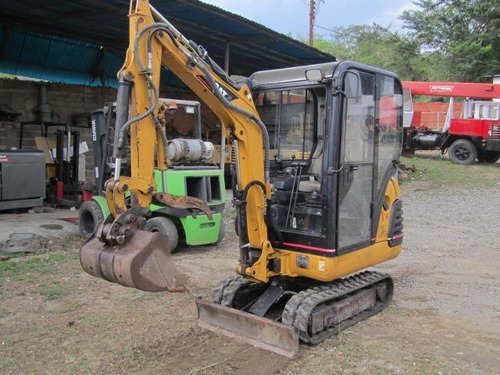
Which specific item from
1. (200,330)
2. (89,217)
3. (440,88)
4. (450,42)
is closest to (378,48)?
(450,42)

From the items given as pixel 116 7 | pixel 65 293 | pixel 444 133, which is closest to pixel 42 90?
pixel 116 7

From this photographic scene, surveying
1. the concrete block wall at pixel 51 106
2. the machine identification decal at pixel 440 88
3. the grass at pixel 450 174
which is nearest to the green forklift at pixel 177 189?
the concrete block wall at pixel 51 106

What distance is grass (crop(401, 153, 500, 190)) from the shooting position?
15336 mm

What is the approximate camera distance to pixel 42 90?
1343 cm

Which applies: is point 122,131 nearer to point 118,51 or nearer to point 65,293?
point 65,293

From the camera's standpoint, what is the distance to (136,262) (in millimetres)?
3645

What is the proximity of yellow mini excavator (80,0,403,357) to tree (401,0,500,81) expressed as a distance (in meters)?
28.2

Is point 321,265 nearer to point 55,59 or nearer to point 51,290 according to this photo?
point 51,290

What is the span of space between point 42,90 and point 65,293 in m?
8.90

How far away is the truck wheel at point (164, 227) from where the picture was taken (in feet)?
24.8

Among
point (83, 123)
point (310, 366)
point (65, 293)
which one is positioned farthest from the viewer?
point (83, 123)

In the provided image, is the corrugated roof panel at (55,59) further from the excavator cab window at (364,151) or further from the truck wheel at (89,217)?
the excavator cab window at (364,151)

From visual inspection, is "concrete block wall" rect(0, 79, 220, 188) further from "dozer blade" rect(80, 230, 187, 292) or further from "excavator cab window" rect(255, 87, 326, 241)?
"dozer blade" rect(80, 230, 187, 292)

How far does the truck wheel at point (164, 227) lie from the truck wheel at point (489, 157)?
14622 mm
